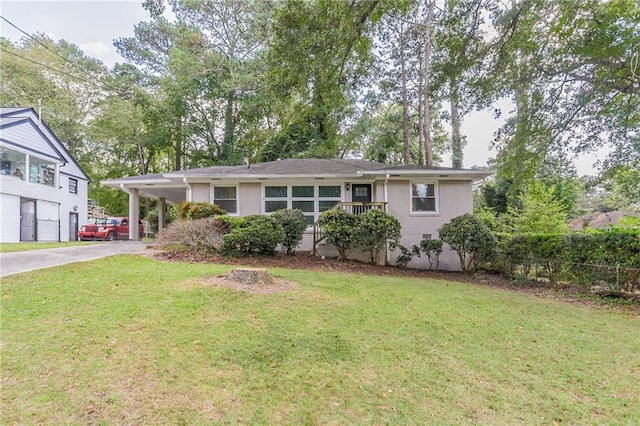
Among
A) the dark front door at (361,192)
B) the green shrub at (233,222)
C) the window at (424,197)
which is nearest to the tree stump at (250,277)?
the green shrub at (233,222)

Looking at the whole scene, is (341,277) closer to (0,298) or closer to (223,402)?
(223,402)

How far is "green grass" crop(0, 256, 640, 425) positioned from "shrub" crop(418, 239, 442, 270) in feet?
15.7

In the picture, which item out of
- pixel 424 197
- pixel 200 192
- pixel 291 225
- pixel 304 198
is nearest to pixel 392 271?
pixel 424 197

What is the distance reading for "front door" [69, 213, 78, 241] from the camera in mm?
18205

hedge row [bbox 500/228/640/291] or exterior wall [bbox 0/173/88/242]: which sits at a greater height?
exterior wall [bbox 0/173/88/242]

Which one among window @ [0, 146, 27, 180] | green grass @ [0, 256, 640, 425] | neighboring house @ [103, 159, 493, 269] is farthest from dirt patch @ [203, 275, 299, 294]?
window @ [0, 146, 27, 180]

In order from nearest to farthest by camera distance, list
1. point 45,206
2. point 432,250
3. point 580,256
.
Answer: point 580,256, point 432,250, point 45,206

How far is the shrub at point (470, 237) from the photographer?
9.33 metres

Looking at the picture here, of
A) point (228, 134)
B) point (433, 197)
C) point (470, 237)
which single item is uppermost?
point (228, 134)

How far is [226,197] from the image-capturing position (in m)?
11.8

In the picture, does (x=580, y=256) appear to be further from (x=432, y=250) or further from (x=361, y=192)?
(x=361, y=192)

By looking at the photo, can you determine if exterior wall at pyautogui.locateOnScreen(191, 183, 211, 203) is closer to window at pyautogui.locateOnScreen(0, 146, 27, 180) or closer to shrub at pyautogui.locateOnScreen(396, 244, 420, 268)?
shrub at pyautogui.locateOnScreen(396, 244, 420, 268)

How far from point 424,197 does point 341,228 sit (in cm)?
375

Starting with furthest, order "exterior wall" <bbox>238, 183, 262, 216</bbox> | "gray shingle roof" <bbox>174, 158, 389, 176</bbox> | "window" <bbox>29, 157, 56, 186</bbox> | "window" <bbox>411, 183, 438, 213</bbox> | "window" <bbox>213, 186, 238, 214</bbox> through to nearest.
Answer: "window" <bbox>29, 157, 56, 186</bbox> → "window" <bbox>213, 186, 238, 214</bbox> → "exterior wall" <bbox>238, 183, 262, 216</bbox> → "gray shingle roof" <bbox>174, 158, 389, 176</bbox> → "window" <bbox>411, 183, 438, 213</bbox>
